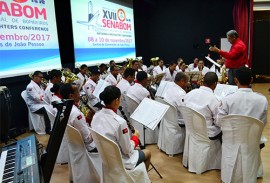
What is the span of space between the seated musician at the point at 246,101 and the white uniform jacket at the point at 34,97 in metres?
3.43

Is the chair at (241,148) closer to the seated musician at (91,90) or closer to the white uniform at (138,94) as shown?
the white uniform at (138,94)

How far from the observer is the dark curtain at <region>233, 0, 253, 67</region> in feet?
35.1

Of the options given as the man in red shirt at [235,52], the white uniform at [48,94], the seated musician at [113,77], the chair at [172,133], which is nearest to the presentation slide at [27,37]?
the white uniform at [48,94]

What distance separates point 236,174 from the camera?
2660 mm

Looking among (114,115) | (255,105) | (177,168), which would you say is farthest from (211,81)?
(114,115)

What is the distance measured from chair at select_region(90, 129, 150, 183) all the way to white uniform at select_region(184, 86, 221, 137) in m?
1.14

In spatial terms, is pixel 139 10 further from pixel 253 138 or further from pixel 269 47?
pixel 253 138

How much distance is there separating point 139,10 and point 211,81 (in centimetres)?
877

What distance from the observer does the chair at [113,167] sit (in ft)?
6.78

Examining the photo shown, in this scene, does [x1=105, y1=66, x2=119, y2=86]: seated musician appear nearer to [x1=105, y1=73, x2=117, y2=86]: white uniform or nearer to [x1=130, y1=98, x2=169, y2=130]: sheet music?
[x1=105, y1=73, x2=117, y2=86]: white uniform

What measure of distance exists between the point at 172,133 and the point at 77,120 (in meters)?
1.51

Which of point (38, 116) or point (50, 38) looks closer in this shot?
point (38, 116)

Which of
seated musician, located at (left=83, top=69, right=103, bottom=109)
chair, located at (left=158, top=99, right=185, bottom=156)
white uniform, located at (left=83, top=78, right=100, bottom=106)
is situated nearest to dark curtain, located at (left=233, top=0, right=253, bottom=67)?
seated musician, located at (left=83, top=69, right=103, bottom=109)

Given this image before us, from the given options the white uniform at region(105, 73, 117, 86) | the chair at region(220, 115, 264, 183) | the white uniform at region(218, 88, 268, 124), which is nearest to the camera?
the chair at region(220, 115, 264, 183)
